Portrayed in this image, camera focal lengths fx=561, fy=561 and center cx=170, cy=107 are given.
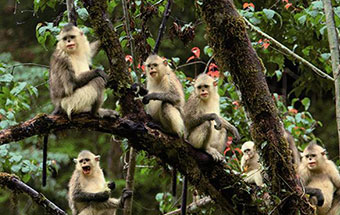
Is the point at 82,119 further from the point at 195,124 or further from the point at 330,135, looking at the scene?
the point at 330,135

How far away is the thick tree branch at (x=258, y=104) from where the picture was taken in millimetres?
6020

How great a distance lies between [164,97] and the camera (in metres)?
7.02

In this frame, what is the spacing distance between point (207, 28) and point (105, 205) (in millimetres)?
3189

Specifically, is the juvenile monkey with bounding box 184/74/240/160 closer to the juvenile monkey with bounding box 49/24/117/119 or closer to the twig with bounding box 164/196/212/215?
the twig with bounding box 164/196/212/215

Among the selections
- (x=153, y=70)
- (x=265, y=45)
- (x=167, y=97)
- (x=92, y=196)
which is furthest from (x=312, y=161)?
(x=92, y=196)

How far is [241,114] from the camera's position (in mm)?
8609

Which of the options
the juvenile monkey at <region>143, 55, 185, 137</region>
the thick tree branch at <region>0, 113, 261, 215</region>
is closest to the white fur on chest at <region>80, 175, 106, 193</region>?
the juvenile monkey at <region>143, 55, 185, 137</region>

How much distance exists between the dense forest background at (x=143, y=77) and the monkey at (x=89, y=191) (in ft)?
1.23

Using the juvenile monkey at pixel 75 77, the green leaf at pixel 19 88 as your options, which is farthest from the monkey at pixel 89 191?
the juvenile monkey at pixel 75 77

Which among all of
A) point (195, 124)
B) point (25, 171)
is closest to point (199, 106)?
point (195, 124)

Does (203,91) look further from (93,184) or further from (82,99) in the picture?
(93,184)

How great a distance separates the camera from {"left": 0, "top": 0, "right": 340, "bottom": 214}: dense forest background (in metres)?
7.40

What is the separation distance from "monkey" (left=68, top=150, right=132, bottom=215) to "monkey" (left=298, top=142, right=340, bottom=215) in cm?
271

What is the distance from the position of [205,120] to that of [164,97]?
625 millimetres
